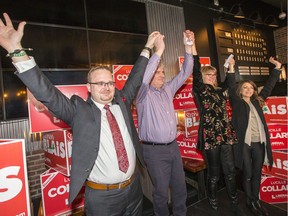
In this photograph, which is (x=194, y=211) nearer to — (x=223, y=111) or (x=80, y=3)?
(x=223, y=111)

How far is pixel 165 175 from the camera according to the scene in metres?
2.12

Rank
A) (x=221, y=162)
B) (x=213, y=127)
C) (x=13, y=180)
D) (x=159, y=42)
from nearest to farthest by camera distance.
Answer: (x=13, y=180) < (x=159, y=42) < (x=213, y=127) < (x=221, y=162)

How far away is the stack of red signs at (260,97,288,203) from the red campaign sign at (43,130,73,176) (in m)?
2.53

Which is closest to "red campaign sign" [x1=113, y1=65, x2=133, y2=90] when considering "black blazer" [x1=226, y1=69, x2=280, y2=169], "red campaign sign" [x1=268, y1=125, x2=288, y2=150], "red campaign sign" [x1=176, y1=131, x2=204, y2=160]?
"red campaign sign" [x1=176, y1=131, x2=204, y2=160]

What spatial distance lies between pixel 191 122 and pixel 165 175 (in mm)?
1028

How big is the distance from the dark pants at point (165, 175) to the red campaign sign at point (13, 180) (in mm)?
1151

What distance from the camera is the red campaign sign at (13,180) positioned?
3.98 feet

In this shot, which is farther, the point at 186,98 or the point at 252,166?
the point at 186,98

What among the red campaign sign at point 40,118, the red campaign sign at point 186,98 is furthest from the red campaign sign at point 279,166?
the red campaign sign at point 40,118

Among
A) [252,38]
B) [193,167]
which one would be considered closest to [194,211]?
[193,167]

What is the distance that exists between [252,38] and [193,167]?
14.5ft

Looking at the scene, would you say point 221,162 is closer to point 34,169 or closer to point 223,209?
point 223,209

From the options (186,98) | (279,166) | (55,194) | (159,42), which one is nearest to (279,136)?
(279,166)

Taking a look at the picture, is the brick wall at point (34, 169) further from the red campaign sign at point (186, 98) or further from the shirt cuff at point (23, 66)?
the shirt cuff at point (23, 66)
